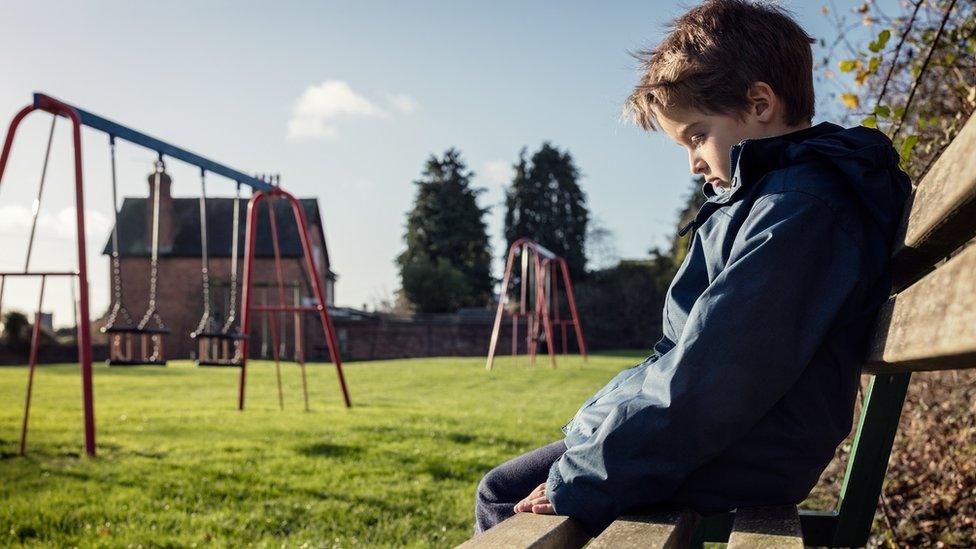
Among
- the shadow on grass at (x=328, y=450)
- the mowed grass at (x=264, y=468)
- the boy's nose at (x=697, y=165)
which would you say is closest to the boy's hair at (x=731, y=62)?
Answer: the boy's nose at (x=697, y=165)

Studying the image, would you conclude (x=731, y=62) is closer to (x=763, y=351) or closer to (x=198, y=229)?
(x=763, y=351)

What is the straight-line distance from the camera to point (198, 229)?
144 feet

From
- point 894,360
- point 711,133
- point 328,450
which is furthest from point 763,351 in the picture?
point 328,450

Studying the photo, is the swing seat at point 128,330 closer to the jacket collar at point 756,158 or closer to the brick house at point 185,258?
the jacket collar at point 756,158

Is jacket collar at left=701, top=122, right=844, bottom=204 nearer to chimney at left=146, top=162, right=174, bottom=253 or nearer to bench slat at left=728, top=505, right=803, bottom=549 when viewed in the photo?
bench slat at left=728, top=505, right=803, bottom=549

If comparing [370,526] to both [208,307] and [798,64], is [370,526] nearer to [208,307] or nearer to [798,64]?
[798,64]

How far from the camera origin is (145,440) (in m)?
7.75

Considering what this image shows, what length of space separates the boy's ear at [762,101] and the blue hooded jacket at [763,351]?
20 cm

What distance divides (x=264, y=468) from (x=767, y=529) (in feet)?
16.3

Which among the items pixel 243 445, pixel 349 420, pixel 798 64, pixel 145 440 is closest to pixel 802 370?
pixel 798 64

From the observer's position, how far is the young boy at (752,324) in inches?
57.2

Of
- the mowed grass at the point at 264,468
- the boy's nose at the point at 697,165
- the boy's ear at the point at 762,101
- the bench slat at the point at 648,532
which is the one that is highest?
the boy's ear at the point at 762,101

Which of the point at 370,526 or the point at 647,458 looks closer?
the point at 647,458

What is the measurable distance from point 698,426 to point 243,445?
20.5 ft
